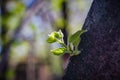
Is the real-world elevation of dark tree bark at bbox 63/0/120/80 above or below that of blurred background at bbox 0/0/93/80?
below

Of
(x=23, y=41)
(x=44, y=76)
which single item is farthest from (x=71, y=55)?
(x=44, y=76)

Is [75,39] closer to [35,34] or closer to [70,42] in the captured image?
[70,42]

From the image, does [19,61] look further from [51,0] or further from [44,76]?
[51,0]

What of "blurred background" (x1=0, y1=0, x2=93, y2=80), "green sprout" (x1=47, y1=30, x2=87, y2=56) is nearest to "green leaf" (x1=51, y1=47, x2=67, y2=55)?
"green sprout" (x1=47, y1=30, x2=87, y2=56)

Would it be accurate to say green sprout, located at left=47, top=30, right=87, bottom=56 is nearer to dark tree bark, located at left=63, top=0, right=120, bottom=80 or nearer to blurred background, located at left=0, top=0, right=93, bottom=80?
dark tree bark, located at left=63, top=0, right=120, bottom=80

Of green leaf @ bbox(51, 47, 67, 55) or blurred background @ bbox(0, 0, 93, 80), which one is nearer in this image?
green leaf @ bbox(51, 47, 67, 55)

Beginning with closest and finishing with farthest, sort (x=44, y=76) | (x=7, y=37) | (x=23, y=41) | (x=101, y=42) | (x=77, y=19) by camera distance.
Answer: (x=101, y=42) < (x=7, y=37) < (x=23, y=41) < (x=77, y=19) < (x=44, y=76)

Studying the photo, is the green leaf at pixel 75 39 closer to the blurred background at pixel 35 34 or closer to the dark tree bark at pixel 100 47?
the dark tree bark at pixel 100 47
